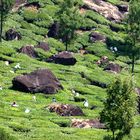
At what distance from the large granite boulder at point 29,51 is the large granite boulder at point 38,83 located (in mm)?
27629

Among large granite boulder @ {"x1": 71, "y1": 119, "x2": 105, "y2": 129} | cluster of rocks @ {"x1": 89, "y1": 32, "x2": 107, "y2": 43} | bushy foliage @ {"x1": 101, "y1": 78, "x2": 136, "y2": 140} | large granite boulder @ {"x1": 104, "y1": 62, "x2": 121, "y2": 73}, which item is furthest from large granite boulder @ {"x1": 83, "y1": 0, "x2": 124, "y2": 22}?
bushy foliage @ {"x1": 101, "y1": 78, "x2": 136, "y2": 140}

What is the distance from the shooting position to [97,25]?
156 meters

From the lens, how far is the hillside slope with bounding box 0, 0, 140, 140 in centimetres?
7456

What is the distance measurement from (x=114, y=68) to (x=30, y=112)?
1834 inches

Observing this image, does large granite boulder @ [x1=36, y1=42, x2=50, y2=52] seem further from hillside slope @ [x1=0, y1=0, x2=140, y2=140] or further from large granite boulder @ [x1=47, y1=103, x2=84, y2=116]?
large granite boulder @ [x1=47, y1=103, x2=84, y2=116]

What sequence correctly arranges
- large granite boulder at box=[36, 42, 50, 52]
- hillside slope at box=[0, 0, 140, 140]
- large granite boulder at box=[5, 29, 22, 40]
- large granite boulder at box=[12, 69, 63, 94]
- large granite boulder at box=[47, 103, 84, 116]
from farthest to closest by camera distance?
large granite boulder at box=[5, 29, 22, 40], large granite boulder at box=[36, 42, 50, 52], large granite boulder at box=[12, 69, 63, 94], large granite boulder at box=[47, 103, 84, 116], hillside slope at box=[0, 0, 140, 140]

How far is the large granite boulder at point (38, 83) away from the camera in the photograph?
309ft

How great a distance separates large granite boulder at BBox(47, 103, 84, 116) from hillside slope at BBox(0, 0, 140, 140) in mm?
1074

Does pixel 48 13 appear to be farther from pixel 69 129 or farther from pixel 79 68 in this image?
pixel 69 129

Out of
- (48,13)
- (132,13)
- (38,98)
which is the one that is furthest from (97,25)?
(38,98)

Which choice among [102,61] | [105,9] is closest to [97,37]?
[102,61]

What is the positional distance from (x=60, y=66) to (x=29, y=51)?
413 inches

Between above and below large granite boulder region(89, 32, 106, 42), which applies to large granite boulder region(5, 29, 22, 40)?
above

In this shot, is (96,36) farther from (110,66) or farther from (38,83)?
(38,83)
